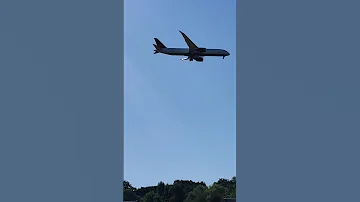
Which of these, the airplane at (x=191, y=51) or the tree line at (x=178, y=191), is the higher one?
the airplane at (x=191, y=51)

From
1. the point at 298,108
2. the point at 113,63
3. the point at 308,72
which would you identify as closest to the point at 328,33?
the point at 308,72

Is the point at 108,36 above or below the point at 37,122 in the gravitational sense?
above

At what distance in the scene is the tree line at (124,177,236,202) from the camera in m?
19.0

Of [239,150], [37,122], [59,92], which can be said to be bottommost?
[239,150]

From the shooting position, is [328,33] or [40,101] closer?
[40,101]

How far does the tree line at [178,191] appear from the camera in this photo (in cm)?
1900

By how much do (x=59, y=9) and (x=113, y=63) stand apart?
61cm

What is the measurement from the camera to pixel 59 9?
335cm

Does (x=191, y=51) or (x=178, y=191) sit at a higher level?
(x=191, y=51)

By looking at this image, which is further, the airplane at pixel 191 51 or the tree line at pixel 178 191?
the tree line at pixel 178 191

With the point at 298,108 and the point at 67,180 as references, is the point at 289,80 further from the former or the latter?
the point at 67,180

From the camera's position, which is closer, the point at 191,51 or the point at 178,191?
the point at 191,51

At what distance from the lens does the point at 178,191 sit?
22953 millimetres

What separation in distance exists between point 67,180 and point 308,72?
7.05 feet
